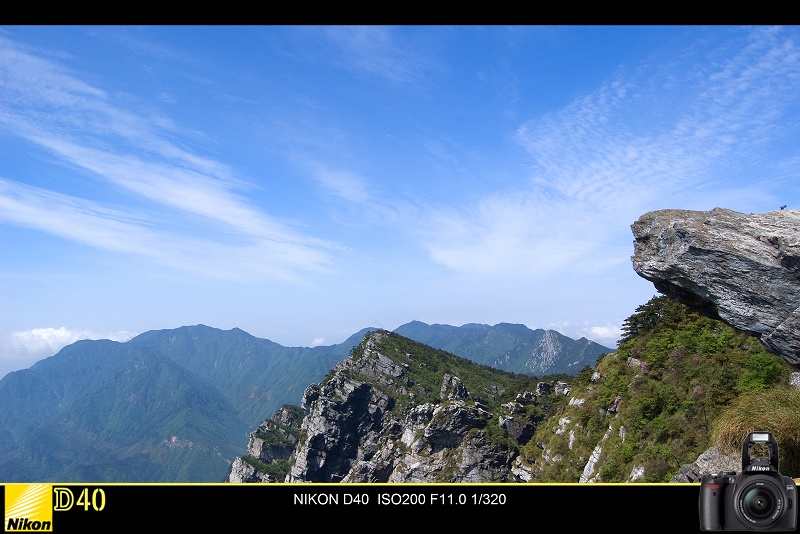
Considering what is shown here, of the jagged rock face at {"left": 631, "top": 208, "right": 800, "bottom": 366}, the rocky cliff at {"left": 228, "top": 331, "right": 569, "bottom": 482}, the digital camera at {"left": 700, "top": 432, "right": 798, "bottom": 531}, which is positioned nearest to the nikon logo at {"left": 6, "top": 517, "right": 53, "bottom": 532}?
the digital camera at {"left": 700, "top": 432, "right": 798, "bottom": 531}

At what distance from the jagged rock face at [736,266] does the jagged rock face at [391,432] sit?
1177 inches

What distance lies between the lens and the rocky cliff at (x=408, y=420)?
55219mm

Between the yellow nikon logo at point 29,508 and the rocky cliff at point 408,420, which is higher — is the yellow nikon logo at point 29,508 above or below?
above

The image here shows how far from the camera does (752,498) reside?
12.2ft

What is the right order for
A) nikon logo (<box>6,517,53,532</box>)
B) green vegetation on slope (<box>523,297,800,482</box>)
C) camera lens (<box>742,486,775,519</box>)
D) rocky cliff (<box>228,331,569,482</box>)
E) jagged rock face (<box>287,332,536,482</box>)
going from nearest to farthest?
nikon logo (<box>6,517,53,532</box>) < camera lens (<box>742,486,775,519</box>) < green vegetation on slope (<box>523,297,800,482</box>) < jagged rock face (<box>287,332,536,482</box>) < rocky cliff (<box>228,331,569,482</box>)

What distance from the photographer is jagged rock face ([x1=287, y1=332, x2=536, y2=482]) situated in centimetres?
5369

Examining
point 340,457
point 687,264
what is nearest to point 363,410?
point 340,457

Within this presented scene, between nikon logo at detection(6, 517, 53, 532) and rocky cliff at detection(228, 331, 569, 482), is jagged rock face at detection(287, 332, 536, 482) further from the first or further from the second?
nikon logo at detection(6, 517, 53, 532)

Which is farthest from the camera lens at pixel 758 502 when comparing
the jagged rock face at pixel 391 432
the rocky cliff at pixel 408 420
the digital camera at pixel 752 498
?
the rocky cliff at pixel 408 420

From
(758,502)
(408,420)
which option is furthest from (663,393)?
(408,420)

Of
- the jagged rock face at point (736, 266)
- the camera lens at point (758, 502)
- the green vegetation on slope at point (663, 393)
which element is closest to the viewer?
the camera lens at point (758, 502)

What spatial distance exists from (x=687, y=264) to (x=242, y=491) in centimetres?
992

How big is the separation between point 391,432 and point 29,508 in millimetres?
82479

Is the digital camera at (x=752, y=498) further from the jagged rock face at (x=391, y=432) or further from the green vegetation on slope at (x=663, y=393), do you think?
the jagged rock face at (x=391, y=432)
